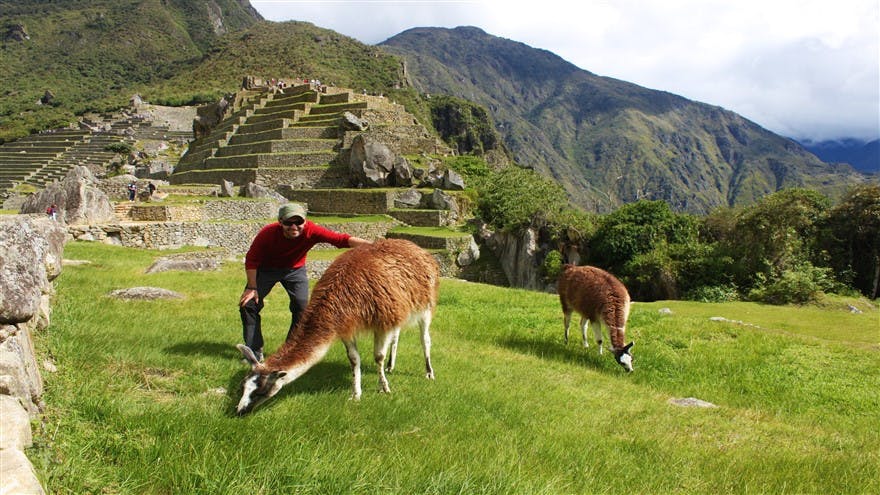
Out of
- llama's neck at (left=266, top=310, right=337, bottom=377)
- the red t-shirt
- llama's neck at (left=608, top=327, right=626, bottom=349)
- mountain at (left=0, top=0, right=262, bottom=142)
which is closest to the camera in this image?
llama's neck at (left=266, top=310, right=337, bottom=377)

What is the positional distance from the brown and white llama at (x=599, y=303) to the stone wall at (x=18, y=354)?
6.94 meters

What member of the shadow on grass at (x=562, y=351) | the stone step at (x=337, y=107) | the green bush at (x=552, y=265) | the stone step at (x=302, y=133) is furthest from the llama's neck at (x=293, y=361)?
the stone step at (x=337, y=107)

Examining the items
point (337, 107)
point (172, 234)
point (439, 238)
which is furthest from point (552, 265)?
point (337, 107)

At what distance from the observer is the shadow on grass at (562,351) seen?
788cm

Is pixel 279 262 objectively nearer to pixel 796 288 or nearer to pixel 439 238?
pixel 796 288

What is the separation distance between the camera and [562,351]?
333 inches

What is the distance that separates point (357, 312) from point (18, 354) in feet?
8.45

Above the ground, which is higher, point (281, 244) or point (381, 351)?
point (281, 244)

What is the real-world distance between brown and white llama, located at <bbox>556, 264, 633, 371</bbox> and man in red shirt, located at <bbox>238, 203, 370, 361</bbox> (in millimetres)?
4410

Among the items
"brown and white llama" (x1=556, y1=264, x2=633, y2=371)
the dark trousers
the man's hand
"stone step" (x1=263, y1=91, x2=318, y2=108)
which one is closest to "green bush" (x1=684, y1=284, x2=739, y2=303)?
"brown and white llama" (x1=556, y1=264, x2=633, y2=371)

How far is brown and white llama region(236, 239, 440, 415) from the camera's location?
13.7 feet

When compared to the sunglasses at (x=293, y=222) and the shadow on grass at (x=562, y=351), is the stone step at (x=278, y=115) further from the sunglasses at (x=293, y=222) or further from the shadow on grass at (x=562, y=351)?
the sunglasses at (x=293, y=222)

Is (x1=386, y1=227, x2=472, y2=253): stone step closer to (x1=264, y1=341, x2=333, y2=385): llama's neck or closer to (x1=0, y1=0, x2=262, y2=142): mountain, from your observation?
(x1=264, y1=341, x2=333, y2=385): llama's neck

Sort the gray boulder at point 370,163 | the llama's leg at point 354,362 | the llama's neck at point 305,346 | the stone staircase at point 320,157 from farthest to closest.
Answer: the gray boulder at point 370,163
the stone staircase at point 320,157
the llama's leg at point 354,362
the llama's neck at point 305,346
